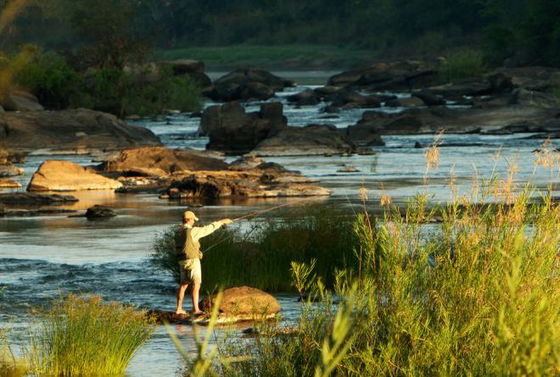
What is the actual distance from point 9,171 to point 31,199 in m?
8.83

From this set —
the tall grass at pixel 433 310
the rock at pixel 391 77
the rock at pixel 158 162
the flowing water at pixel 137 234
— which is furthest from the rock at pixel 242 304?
the rock at pixel 391 77

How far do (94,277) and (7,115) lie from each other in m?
35.3

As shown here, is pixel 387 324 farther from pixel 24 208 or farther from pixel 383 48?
pixel 383 48

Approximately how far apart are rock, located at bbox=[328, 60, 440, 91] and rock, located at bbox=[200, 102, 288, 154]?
39.5 meters

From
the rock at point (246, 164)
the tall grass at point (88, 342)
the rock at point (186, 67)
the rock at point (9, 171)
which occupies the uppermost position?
the tall grass at point (88, 342)

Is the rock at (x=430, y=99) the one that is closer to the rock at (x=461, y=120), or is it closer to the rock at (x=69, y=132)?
the rock at (x=461, y=120)

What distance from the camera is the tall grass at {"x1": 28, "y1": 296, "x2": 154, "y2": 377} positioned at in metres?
11.3

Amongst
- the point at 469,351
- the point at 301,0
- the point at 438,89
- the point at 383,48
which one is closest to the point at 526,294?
the point at 469,351

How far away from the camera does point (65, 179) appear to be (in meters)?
33.3

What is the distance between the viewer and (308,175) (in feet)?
122

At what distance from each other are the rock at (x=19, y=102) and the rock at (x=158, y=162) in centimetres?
2488

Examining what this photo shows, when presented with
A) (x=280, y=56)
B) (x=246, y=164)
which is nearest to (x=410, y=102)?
(x=246, y=164)

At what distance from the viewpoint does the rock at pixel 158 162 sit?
37.0 m

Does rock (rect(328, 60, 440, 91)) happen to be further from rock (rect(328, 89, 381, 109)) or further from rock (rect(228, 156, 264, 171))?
rock (rect(228, 156, 264, 171))
